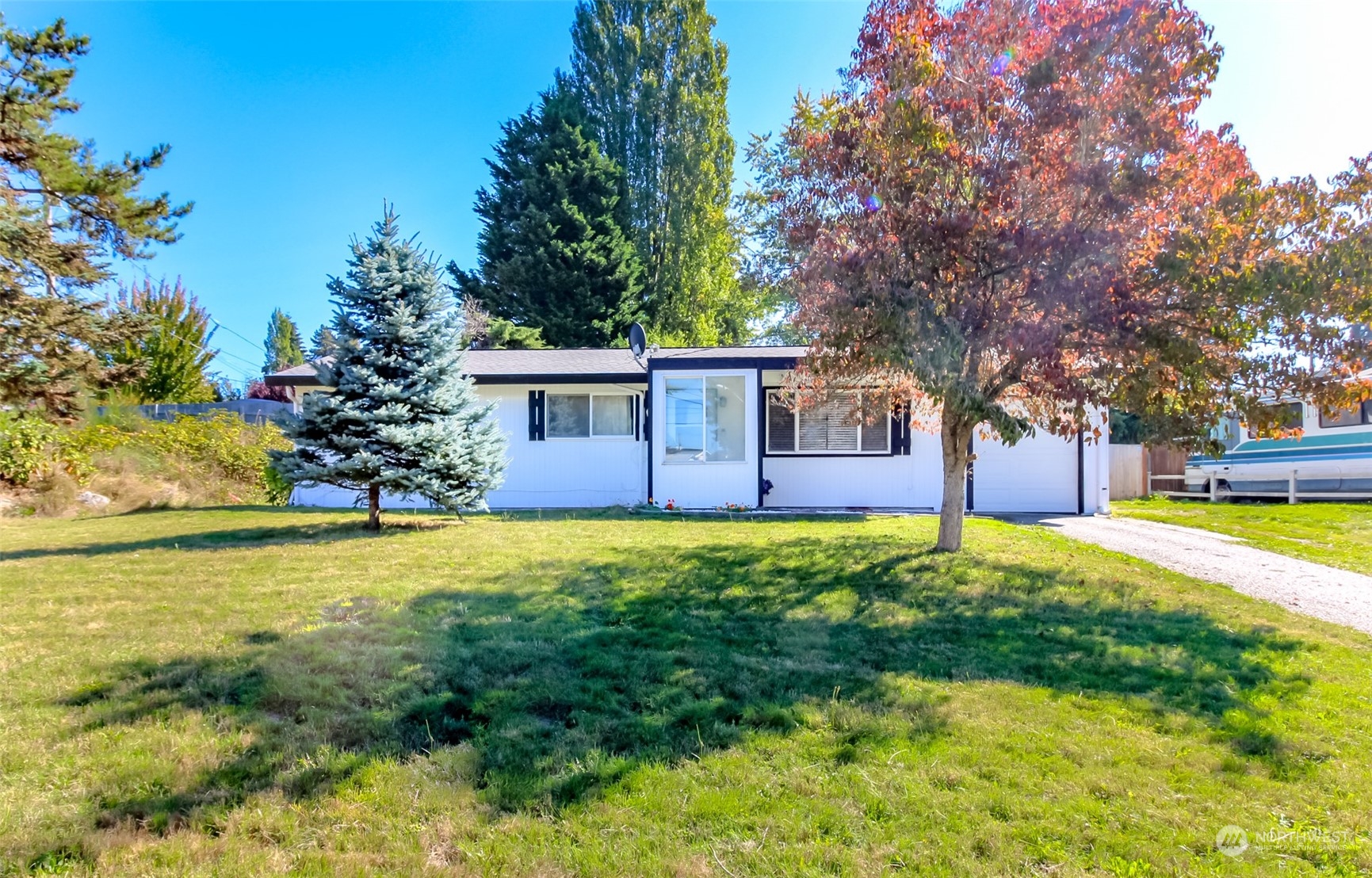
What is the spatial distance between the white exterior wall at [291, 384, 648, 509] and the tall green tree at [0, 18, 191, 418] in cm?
437

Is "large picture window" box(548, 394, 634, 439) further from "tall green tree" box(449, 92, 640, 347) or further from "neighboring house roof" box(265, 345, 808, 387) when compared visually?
"tall green tree" box(449, 92, 640, 347)

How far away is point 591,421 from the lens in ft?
45.6

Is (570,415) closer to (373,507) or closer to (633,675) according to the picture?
(373,507)

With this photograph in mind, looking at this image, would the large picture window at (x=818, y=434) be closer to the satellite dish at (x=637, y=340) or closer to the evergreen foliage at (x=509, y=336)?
the satellite dish at (x=637, y=340)

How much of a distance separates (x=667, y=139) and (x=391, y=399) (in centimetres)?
2436

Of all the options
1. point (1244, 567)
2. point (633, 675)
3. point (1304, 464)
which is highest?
point (1304, 464)

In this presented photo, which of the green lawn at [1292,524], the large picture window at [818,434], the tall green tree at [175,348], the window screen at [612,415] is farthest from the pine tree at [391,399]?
the tall green tree at [175,348]

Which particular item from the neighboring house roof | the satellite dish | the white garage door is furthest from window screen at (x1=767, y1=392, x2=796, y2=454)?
the white garage door

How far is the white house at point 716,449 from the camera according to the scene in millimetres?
12602

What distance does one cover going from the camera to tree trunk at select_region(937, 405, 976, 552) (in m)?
7.84

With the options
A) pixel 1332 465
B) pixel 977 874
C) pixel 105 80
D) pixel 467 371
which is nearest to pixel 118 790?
pixel 977 874

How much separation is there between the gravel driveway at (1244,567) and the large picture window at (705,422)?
18.0ft

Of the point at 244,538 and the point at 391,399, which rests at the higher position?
the point at 391,399

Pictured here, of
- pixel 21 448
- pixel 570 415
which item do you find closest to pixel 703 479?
pixel 570 415
